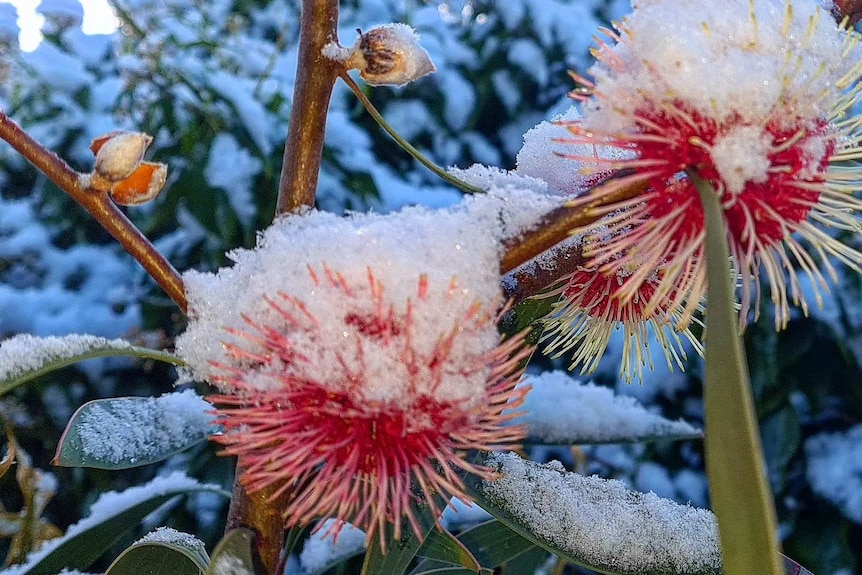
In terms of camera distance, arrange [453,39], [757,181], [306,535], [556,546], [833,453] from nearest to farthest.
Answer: [757,181]
[556,546]
[306,535]
[833,453]
[453,39]

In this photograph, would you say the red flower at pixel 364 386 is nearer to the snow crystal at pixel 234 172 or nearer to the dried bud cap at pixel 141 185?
the dried bud cap at pixel 141 185

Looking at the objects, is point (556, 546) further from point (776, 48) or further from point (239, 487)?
point (776, 48)

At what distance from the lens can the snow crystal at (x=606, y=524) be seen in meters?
0.46

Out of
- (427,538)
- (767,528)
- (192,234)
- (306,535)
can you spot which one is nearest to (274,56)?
(192,234)

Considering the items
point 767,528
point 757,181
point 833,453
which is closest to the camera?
point 767,528

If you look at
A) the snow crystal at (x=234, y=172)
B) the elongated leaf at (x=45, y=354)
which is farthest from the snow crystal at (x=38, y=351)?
the snow crystal at (x=234, y=172)

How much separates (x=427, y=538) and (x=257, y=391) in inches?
8.1

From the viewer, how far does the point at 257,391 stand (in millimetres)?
384

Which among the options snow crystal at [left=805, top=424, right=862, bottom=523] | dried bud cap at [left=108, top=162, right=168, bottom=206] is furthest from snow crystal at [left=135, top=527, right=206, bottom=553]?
snow crystal at [left=805, top=424, right=862, bottom=523]

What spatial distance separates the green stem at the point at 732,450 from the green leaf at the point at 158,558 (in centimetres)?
34

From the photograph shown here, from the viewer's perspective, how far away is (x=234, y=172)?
3.92 ft

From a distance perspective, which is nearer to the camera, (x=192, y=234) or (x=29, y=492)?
(x=29, y=492)

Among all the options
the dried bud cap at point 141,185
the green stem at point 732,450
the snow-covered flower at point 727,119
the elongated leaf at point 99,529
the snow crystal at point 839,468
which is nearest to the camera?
the green stem at point 732,450

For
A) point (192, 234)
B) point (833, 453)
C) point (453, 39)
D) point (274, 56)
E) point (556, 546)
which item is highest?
point (453, 39)
